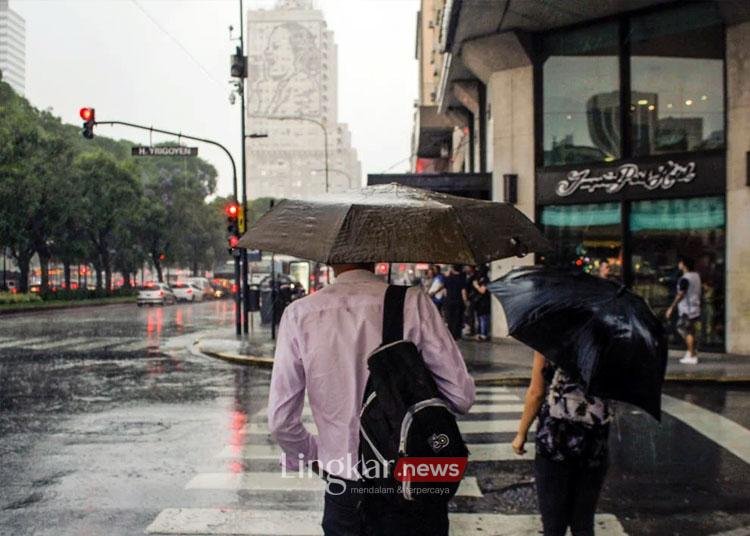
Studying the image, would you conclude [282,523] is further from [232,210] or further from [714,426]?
[232,210]

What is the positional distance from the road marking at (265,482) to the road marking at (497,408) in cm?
350

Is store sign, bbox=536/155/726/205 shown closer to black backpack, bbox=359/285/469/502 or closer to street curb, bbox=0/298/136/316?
black backpack, bbox=359/285/469/502

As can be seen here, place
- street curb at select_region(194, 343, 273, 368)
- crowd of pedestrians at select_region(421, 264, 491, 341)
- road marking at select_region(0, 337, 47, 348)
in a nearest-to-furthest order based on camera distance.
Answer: street curb at select_region(194, 343, 273, 368) < crowd of pedestrians at select_region(421, 264, 491, 341) < road marking at select_region(0, 337, 47, 348)

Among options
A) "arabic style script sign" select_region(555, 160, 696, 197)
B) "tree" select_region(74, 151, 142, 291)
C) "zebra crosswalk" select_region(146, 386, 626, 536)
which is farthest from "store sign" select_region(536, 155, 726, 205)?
"tree" select_region(74, 151, 142, 291)

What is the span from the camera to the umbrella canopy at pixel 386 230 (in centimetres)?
306

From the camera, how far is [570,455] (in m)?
4.02

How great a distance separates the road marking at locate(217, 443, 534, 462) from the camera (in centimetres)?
759

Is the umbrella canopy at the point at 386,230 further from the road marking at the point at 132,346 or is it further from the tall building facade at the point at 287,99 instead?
the tall building facade at the point at 287,99

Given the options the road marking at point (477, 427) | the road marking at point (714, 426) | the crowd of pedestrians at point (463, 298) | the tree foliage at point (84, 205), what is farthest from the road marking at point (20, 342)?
the tree foliage at point (84, 205)

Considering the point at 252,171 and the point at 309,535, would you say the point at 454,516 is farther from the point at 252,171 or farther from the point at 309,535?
the point at 252,171

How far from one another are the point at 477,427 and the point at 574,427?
16.9 feet

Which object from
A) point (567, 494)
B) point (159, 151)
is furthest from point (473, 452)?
point (159, 151)

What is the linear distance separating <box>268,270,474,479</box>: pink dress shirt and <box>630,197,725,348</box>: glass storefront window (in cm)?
1513

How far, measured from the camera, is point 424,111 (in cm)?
3528
